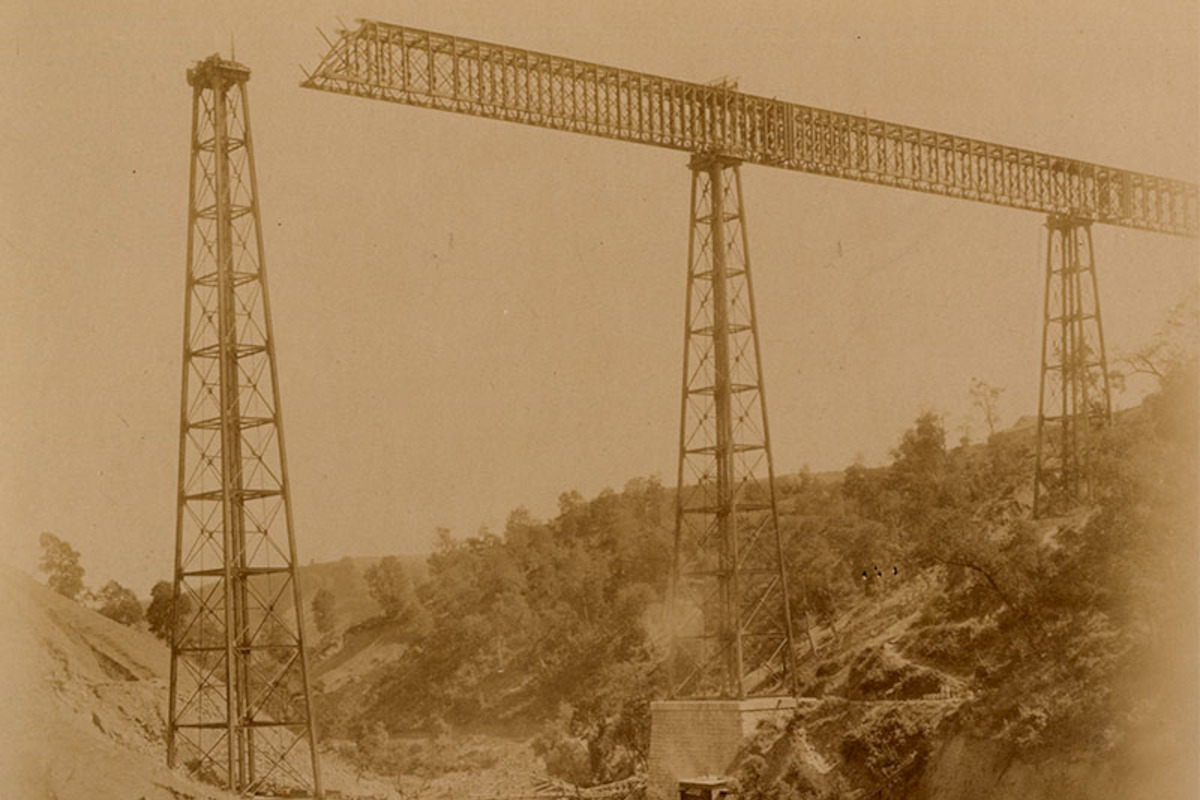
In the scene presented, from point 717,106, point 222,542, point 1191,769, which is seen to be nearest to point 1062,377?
point 717,106

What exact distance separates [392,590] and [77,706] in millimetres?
52242

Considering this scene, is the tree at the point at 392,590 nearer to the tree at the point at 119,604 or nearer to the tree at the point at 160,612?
the tree at the point at 119,604

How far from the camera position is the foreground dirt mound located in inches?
1032

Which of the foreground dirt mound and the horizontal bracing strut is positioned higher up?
the horizontal bracing strut

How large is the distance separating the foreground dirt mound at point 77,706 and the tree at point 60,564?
1761 cm

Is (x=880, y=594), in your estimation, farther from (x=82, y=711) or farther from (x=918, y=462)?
(x=82, y=711)

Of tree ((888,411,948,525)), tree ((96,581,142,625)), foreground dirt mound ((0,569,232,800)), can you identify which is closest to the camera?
foreground dirt mound ((0,569,232,800))

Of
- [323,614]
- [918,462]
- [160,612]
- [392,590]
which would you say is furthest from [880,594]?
[323,614]

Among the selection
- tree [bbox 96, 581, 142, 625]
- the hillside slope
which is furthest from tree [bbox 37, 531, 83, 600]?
the hillside slope

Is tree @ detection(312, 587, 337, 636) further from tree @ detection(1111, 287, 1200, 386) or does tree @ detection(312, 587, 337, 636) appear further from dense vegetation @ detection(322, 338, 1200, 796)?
tree @ detection(1111, 287, 1200, 386)

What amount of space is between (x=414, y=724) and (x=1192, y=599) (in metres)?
45.9

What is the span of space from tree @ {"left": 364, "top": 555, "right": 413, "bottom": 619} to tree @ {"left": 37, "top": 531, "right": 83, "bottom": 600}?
68.3 ft

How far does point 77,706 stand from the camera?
118 ft

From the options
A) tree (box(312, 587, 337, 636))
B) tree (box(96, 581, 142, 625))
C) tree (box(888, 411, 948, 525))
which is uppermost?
tree (box(888, 411, 948, 525))
